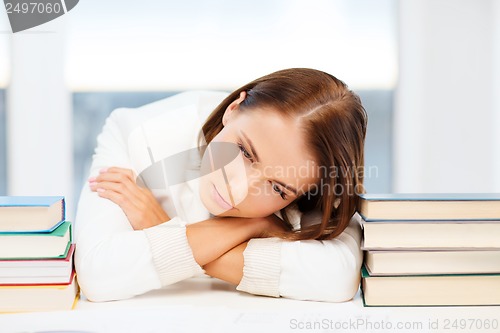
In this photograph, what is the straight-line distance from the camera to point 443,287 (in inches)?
38.9

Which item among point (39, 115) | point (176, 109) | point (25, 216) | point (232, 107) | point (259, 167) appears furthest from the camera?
point (39, 115)

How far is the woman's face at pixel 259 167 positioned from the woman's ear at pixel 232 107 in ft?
0.15

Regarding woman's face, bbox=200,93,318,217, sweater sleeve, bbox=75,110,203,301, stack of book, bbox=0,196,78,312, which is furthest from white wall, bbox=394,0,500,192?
stack of book, bbox=0,196,78,312

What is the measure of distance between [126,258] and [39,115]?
1562mm

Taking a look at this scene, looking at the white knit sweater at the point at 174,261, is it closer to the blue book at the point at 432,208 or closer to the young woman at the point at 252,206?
the young woman at the point at 252,206

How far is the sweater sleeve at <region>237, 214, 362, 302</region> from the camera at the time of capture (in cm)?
101

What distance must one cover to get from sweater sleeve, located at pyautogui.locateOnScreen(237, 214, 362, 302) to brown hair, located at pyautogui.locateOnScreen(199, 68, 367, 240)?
0.06m

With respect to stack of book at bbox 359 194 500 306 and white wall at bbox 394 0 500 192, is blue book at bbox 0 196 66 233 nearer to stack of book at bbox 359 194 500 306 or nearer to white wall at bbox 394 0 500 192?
stack of book at bbox 359 194 500 306

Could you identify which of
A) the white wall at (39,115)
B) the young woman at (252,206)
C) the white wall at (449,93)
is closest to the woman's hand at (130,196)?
the young woman at (252,206)

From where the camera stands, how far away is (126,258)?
0.99 meters

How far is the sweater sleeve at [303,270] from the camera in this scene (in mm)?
1009

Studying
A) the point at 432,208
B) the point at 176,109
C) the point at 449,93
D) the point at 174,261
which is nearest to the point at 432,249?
the point at 432,208

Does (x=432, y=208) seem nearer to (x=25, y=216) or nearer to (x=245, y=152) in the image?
(x=245, y=152)

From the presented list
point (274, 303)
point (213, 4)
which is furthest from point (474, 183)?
point (274, 303)
